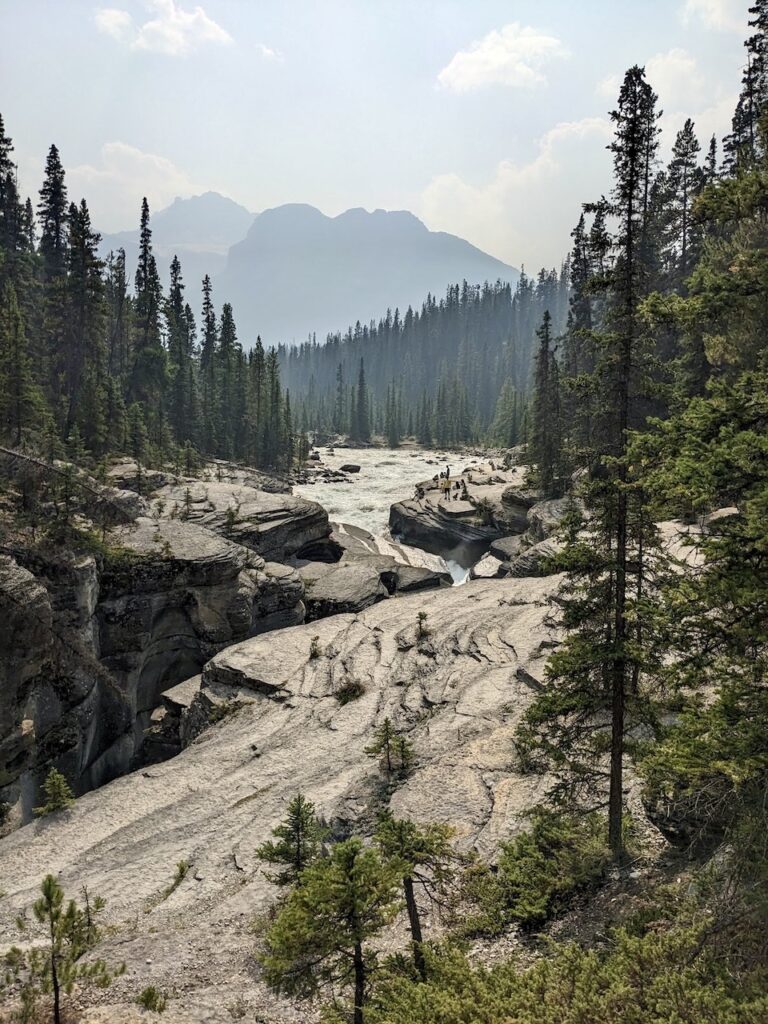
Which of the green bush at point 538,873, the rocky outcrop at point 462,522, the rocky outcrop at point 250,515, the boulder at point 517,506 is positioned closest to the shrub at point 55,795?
the green bush at point 538,873

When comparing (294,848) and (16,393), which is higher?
(16,393)

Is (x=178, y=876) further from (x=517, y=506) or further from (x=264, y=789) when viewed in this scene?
(x=517, y=506)

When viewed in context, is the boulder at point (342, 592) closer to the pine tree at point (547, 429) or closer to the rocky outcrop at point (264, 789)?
the rocky outcrop at point (264, 789)

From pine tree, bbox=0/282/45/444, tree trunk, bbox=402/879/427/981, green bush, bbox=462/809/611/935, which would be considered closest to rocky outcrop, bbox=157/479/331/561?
pine tree, bbox=0/282/45/444

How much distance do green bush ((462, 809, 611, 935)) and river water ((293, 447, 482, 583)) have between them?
115 feet

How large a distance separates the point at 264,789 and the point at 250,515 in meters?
23.3

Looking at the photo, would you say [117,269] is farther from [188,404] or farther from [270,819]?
[270,819]

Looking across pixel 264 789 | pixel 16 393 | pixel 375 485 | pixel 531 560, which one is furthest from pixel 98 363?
pixel 264 789

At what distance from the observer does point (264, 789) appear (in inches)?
619

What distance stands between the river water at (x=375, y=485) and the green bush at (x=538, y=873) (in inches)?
1382

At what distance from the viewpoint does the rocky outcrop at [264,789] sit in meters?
10.6

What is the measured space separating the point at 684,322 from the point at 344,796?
526 inches

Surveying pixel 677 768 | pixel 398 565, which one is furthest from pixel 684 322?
pixel 398 565

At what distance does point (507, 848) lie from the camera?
1073cm
